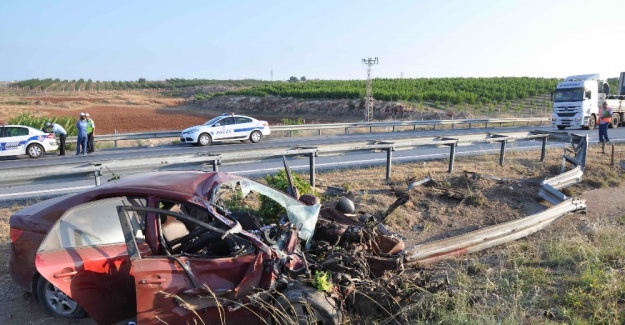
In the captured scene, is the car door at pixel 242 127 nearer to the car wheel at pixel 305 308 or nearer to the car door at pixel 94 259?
the car door at pixel 94 259

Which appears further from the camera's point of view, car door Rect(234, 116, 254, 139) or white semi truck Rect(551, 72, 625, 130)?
white semi truck Rect(551, 72, 625, 130)

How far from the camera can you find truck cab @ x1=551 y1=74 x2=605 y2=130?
26.5 meters

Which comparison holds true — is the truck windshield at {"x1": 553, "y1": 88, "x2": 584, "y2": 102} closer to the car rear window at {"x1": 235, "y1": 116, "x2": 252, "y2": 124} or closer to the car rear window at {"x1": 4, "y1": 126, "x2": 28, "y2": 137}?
the car rear window at {"x1": 235, "y1": 116, "x2": 252, "y2": 124}

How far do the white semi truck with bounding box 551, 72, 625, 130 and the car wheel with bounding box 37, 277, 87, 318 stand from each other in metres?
27.3

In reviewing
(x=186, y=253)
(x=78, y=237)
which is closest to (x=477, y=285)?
(x=186, y=253)

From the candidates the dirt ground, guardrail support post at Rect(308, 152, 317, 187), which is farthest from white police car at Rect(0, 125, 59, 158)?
guardrail support post at Rect(308, 152, 317, 187)

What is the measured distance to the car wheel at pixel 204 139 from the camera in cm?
2236

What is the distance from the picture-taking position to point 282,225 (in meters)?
A: 5.16

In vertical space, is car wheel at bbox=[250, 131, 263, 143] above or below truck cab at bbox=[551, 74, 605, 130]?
below

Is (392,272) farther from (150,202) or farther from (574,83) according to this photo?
(574,83)

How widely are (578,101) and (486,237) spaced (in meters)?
23.5

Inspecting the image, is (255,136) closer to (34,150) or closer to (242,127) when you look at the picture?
(242,127)

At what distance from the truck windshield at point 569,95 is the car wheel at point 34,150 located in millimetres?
25964

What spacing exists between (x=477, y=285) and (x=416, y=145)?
805 centimetres
